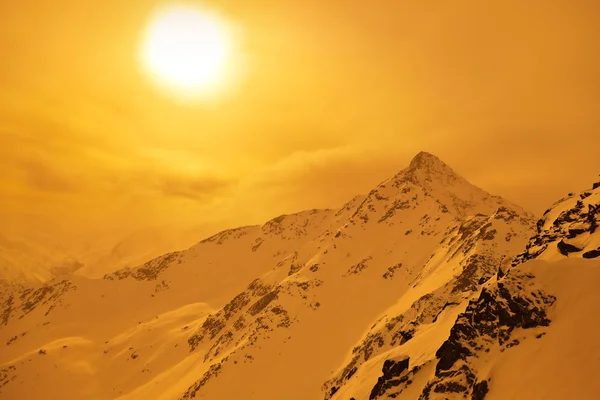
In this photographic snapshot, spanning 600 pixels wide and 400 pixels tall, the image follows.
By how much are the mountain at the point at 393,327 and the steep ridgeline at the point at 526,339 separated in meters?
0.12

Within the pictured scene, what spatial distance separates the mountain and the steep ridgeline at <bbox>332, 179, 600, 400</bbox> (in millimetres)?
123

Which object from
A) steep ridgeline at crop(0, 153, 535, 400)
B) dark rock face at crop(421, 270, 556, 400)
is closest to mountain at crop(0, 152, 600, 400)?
dark rock face at crop(421, 270, 556, 400)

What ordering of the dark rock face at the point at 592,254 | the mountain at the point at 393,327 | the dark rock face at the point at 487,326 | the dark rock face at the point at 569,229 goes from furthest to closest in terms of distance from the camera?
the dark rock face at the point at 569,229
the dark rock face at the point at 592,254
the dark rock face at the point at 487,326
the mountain at the point at 393,327

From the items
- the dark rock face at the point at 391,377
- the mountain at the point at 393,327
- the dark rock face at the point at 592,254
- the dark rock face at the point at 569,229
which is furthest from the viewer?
the dark rock face at the point at 569,229

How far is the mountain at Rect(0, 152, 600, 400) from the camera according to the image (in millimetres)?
42562

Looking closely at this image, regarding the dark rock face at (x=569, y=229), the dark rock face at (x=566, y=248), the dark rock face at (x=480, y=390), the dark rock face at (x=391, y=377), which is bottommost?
the dark rock face at (x=480, y=390)

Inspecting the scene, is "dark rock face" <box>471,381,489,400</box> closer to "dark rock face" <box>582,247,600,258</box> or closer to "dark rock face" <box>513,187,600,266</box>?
"dark rock face" <box>582,247,600,258</box>

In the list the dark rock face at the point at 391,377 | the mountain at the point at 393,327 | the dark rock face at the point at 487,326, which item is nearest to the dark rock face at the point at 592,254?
the mountain at the point at 393,327

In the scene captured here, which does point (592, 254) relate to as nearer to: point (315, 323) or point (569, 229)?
point (569, 229)

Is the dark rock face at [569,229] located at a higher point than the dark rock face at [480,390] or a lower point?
higher

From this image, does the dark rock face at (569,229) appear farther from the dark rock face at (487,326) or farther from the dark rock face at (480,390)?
the dark rock face at (480,390)

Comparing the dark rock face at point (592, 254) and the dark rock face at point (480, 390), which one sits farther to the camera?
the dark rock face at point (592, 254)

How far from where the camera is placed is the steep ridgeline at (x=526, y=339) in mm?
38062

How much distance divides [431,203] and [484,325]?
500 feet
